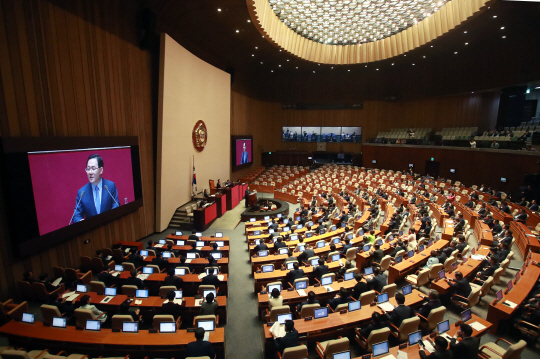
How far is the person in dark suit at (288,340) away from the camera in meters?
4.63

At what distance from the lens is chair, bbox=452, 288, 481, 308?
A: 5980 mm

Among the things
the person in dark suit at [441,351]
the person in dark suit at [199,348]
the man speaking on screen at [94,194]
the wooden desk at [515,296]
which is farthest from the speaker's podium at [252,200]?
the person in dark suit at [441,351]

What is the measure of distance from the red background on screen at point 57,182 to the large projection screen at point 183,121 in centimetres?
351

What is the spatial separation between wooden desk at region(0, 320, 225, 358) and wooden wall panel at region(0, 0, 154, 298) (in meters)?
2.52

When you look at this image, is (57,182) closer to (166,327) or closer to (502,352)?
(166,327)

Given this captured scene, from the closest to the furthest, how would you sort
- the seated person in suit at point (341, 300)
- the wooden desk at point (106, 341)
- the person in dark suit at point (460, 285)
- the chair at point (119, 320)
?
1. the wooden desk at point (106, 341)
2. the chair at point (119, 320)
3. the seated person in suit at point (341, 300)
4. the person in dark suit at point (460, 285)

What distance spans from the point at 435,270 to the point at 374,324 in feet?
10.7

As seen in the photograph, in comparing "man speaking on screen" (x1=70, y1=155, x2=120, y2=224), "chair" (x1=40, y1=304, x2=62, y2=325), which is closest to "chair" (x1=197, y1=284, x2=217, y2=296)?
"chair" (x1=40, y1=304, x2=62, y2=325)

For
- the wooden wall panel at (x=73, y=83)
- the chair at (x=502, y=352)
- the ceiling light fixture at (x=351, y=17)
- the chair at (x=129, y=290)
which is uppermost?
the ceiling light fixture at (x=351, y=17)

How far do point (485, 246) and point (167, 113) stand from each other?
13.0m

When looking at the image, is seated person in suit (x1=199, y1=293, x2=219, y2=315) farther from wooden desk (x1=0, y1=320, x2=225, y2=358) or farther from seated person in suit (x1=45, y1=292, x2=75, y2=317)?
seated person in suit (x1=45, y1=292, x2=75, y2=317)

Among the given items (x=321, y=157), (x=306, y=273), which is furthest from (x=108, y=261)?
(x=321, y=157)

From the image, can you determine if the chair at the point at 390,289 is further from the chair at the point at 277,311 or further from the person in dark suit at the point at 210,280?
the person in dark suit at the point at 210,280

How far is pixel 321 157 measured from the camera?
30203mm
